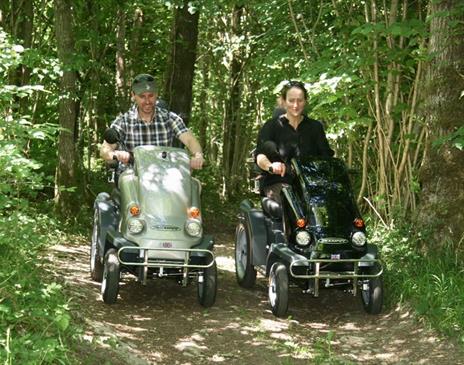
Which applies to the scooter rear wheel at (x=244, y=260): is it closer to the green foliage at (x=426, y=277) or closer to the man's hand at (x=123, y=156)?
the green foliage at (x=426, y=277)

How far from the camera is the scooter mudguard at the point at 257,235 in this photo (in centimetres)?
→ 754

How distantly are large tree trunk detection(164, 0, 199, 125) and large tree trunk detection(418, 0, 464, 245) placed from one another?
6.94 metres

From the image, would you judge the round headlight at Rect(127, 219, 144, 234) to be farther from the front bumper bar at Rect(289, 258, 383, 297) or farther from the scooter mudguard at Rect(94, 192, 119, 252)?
the front bumper bar at Rect(289, 258, 383, 297)

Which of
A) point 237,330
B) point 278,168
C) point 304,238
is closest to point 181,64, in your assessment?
point 278,168

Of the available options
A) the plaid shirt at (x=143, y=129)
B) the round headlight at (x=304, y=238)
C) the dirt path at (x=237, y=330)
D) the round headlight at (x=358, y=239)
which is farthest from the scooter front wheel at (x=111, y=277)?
the round headlight at (x=358, y=239)

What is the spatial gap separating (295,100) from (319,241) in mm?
1541

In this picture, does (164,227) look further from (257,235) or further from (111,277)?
(257,235)

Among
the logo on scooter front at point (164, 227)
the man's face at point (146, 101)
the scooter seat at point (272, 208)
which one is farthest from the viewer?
the man's face at point (146, 101)

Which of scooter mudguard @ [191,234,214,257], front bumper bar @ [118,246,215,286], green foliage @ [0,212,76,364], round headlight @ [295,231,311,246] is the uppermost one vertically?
round headlight @ [295,231,311,246]

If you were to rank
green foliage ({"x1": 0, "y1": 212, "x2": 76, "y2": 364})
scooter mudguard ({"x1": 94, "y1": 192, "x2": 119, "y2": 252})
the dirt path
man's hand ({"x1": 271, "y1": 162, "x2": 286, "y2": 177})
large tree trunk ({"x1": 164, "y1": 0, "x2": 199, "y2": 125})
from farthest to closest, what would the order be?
large tree trunk ({"x1": 164, "y1": 0, "x2": 199, "y2": 125}) → scooter mudguard ({"x1": 94, "y1": 192, "x2": 119, "y2": 252}) → man's hand ({"x1": 271, "y1": 162, "x2": 286, "y2": 177}) → the dirt path → green foliage ({"x1": 0, "y1": 212, "x2": 76, "y2": 364})

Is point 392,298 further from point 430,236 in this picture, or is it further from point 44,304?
point 44,304

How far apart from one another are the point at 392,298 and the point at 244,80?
1402cm

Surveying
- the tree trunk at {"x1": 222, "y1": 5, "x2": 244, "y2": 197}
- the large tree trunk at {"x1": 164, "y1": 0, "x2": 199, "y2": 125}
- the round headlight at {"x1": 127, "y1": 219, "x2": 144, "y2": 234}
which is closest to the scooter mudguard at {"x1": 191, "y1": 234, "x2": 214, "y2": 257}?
the round headlight at {"x1": 127, "y1": 219, "x2": 144, "y2": 234}

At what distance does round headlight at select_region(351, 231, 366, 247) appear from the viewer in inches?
267
